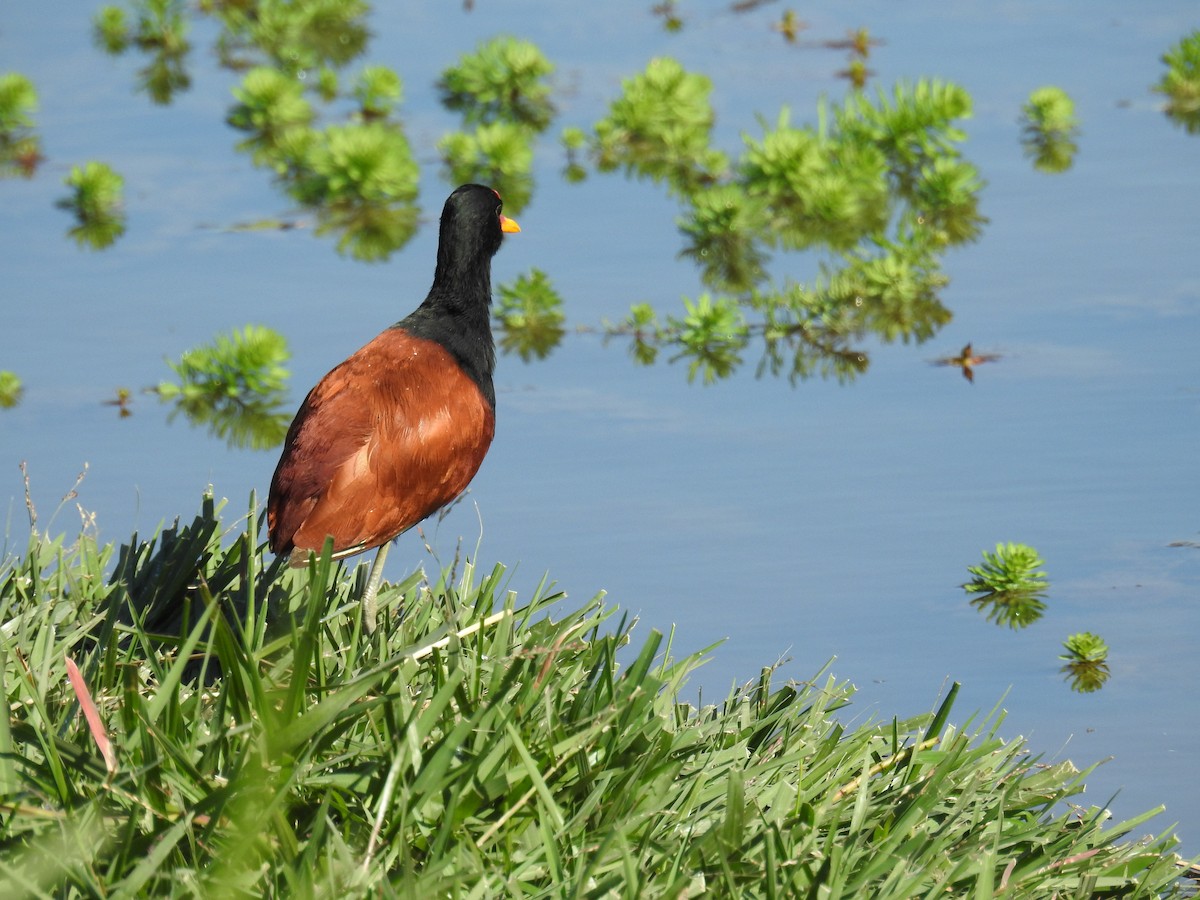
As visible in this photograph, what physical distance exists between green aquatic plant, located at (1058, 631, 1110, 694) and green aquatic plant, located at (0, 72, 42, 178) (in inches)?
296

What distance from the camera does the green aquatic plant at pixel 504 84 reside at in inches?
439

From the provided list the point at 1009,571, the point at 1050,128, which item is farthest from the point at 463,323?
the point at 1050,128

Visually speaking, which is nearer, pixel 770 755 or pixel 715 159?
pixel 770 755

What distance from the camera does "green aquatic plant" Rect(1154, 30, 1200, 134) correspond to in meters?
10.4

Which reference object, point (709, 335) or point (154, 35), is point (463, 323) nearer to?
point (709, 335)

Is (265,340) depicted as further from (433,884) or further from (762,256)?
(433,884)

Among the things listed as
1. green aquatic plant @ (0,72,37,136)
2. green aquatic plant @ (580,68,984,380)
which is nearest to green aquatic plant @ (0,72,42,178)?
green aquatic plant @ (0,72,37,136)

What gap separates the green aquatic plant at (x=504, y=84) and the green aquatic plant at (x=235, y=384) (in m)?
4.33

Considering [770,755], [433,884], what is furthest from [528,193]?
[433,884]

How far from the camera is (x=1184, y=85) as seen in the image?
10.7 m

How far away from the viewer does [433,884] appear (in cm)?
297

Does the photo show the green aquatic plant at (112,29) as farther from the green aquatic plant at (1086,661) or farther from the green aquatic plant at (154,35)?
the green aquatic plant at (1086,661)

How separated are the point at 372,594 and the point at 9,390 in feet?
10.6

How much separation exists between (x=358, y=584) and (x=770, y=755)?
5.33ft
